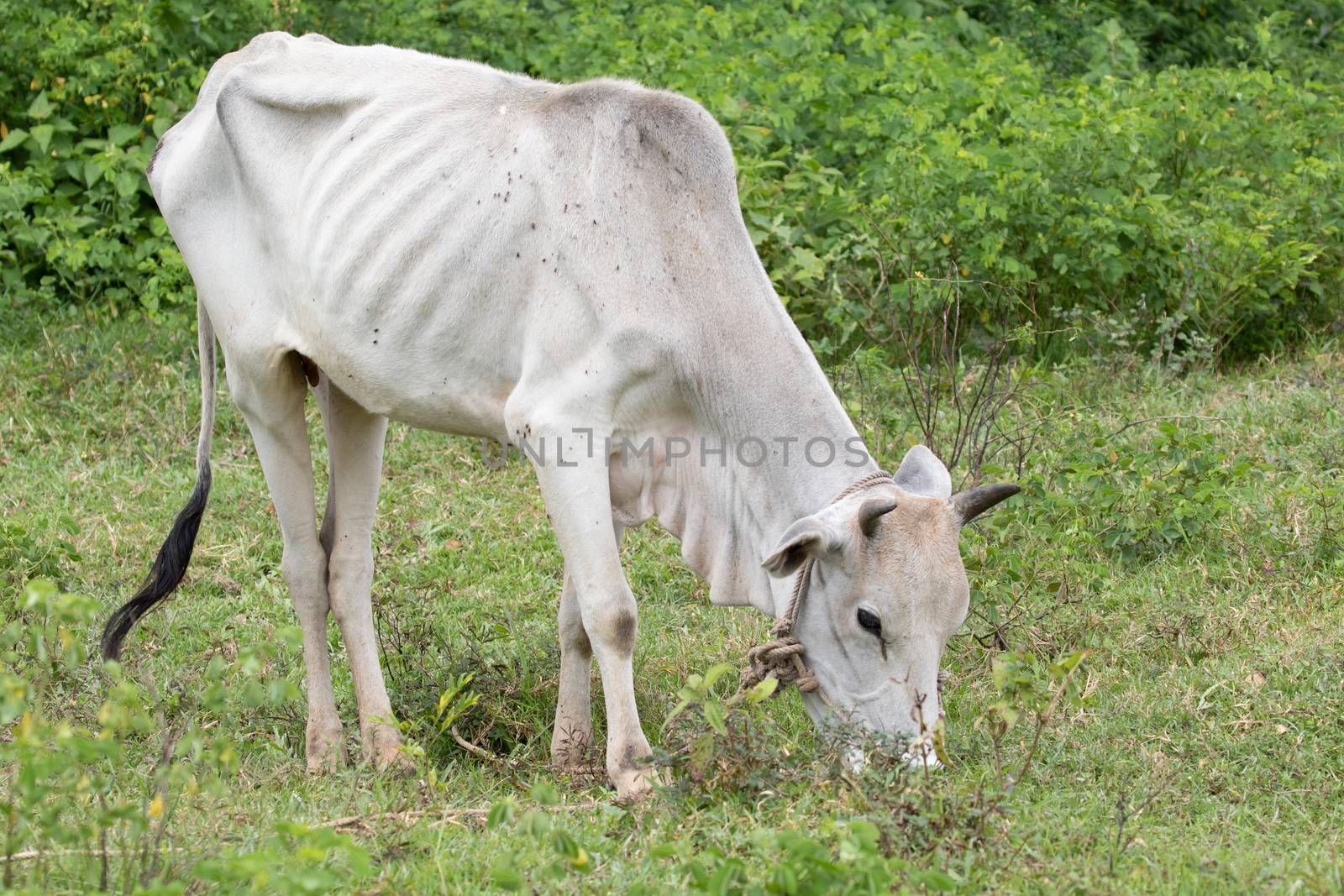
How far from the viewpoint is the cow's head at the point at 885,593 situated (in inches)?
133

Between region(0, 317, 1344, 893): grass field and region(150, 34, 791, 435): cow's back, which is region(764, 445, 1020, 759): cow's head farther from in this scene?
region(150, 34, 791, 435): cow's back

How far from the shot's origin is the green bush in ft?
21.7

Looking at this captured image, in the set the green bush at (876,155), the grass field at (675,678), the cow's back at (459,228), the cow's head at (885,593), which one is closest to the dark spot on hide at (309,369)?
the cow's back at (459,228)

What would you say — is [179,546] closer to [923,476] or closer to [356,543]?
[356,543]

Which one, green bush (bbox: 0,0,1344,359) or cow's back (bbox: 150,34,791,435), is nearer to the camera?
cow's back (bbox: 150,34,791,435)

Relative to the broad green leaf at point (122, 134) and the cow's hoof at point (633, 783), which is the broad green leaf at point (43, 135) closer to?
the broad green leaf at point (122, 134)

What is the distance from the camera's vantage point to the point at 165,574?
14.4 ft

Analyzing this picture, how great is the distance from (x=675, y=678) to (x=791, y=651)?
0.90 m

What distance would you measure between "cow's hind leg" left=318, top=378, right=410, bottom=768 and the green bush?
90.2 inches

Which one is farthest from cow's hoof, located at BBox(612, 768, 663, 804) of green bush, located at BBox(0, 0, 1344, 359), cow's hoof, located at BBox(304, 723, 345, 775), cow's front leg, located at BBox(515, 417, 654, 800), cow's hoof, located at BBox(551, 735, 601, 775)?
green bush, located at BBox(0, 0, 1344, 359)

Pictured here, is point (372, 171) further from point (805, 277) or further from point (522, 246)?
point (805, 277)

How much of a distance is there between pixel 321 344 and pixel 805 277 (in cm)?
300

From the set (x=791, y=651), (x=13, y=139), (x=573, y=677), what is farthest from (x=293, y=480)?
(x=13, y=139)

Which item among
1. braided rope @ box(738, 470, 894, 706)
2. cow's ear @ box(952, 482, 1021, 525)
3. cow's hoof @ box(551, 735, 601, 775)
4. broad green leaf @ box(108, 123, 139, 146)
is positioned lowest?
cow's hoof @ box(551, 735, 601, 775)
